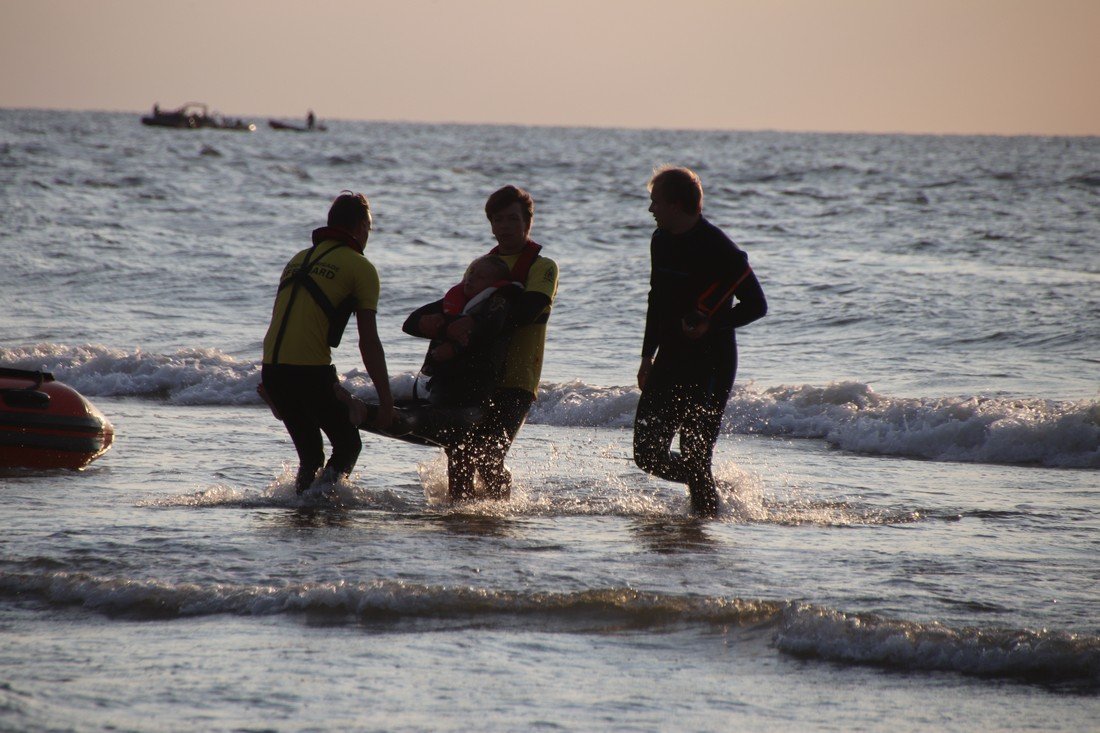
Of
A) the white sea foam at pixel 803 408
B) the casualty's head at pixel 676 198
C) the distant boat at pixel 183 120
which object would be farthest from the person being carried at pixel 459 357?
the distant boat at pixel 183 120

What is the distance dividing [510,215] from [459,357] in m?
0.78

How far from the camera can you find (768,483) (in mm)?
8102

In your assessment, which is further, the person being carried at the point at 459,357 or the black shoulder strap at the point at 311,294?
the person being carried at the point at 459,357

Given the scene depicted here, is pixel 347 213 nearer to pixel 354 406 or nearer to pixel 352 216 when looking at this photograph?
pixel 352 216

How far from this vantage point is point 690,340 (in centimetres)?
599

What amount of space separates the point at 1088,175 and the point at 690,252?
38.1 metres

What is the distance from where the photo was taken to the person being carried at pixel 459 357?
5863mm

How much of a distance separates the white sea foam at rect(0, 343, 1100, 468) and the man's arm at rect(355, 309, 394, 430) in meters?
2.33

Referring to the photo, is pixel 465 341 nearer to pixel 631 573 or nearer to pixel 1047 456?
pixel 631 573

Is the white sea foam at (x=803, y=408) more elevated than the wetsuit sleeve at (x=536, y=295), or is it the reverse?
the wetsuit sleeve at (x=536, y=295)

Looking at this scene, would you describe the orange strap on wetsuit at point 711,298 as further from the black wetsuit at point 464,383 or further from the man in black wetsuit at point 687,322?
the black wetsuit at point 464,383

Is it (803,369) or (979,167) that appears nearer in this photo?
(803,369)

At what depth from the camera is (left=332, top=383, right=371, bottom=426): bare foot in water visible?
5.78m

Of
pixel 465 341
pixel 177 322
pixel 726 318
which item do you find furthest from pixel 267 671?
pixel 177 322
